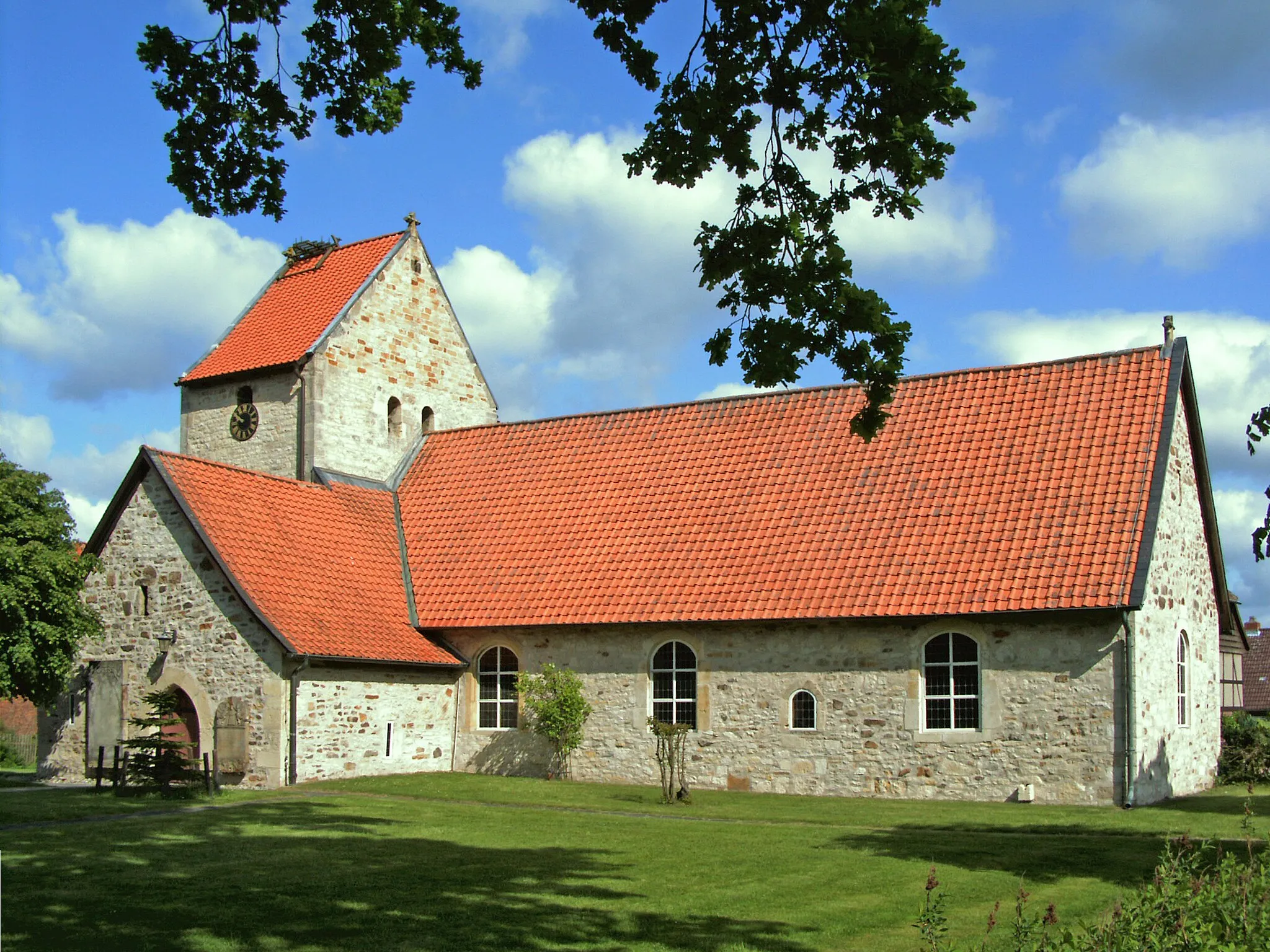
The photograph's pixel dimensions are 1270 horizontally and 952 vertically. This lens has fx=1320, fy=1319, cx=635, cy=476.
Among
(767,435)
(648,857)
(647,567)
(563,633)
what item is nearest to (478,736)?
(563,633)

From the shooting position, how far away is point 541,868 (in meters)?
13.3

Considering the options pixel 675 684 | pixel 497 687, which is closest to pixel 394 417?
pixel 497 687

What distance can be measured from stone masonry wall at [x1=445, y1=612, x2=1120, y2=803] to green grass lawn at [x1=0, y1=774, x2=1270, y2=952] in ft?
2.48

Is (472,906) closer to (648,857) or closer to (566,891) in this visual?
(566,891)

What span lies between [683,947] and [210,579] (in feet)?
51.1

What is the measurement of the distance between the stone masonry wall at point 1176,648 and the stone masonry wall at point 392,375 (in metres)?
17.0

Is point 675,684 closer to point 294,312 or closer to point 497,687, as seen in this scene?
point 497,687


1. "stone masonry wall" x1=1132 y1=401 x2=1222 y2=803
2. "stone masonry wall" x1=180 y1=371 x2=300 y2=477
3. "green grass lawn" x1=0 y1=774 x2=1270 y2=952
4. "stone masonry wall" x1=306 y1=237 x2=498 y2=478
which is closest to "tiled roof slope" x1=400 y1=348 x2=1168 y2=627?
"stone masonry wall" x1=1132 y1=401 x2=1222 y2=803

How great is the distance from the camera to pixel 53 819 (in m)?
17.3

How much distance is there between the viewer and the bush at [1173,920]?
7250 mm

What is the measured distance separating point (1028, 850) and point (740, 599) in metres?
8.62

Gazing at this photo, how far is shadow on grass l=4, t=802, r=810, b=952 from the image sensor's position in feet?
31.4

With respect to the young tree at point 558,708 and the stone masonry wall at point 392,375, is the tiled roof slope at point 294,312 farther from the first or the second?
the young tree at point 558,708

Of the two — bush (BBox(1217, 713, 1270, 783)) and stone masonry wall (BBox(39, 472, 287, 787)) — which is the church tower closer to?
stone masonry wall (BBox(39, 472, 287, 787))
